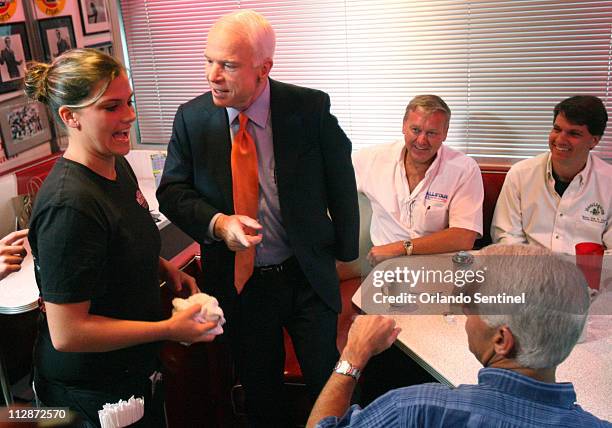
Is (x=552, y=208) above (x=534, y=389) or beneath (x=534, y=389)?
beneath

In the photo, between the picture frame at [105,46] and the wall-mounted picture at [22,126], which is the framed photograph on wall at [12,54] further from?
the picture frame at [105,46]

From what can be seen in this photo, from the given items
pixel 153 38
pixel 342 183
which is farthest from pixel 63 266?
pixel 153 38

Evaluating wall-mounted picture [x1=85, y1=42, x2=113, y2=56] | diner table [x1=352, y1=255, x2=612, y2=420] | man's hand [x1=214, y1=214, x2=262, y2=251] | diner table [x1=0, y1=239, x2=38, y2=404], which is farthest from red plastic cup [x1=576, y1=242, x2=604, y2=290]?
wall-mounted picture [x1=85, y1=42, x2=113, y2=56]

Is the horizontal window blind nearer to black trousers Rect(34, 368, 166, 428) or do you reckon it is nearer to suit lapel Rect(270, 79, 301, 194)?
suit lapel Rect(270, 79, 301, 194)

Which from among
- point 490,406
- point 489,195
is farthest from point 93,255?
point 489,195

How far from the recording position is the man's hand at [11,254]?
166 cm

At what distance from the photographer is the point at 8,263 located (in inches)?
65.7

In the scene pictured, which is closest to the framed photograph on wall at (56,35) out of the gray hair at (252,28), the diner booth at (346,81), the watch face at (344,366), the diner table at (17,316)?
the diner booth at (346,81)

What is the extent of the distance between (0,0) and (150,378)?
1.85m

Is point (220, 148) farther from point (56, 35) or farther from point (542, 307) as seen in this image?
point (56, 35)

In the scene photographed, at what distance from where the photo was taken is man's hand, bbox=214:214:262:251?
172cm

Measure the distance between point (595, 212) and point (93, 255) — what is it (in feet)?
6.78

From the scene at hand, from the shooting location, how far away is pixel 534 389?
111 cm

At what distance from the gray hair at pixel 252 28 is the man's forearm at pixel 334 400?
0.95m
